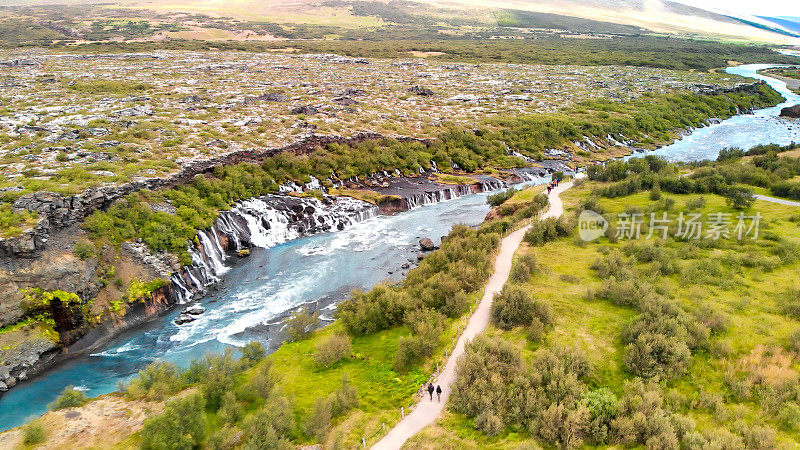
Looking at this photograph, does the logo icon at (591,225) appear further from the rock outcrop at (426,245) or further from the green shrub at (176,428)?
the green shrub at (176,428)

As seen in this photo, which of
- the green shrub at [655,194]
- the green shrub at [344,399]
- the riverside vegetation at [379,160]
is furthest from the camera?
the green shrub at [655,194]

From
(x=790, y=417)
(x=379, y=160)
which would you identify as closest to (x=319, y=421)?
Answer: (x=790, y=417)

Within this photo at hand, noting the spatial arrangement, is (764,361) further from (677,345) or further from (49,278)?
(49,278)

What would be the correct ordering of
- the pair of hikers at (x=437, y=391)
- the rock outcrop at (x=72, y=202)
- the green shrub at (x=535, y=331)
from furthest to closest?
the rock outcrop at (x=72, y=202) → the green shrub at (x=535, y=331) → the pair of hikers at (x=437, y=391)

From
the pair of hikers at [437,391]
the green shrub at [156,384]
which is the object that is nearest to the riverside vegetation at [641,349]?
the pair of hikers at [437,391]

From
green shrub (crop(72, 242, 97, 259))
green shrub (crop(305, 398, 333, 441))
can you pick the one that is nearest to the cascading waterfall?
green shrub (crop(72, 242, 97, 259))

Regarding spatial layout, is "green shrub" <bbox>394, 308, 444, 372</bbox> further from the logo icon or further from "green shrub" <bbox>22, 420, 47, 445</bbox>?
the logo icon

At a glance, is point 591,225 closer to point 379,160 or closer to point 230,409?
point 379,160
